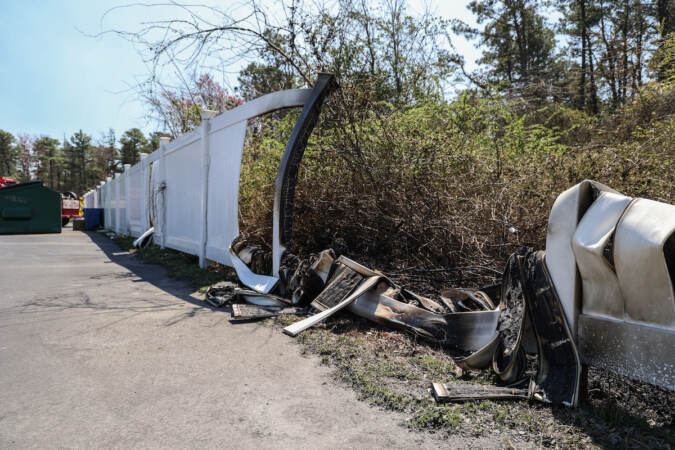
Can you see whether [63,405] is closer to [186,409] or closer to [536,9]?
[186,409]

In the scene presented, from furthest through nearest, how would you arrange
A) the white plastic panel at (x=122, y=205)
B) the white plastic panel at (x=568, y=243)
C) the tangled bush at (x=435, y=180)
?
1. the white plastic panel at (x=122, y=205)
2. the tangled bush at (x=435, y=180)
3. the white plastic panel at (x=568, y=243)

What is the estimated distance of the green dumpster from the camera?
1372cm

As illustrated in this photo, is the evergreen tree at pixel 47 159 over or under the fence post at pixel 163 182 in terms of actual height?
over

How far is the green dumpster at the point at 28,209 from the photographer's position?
13719 mm

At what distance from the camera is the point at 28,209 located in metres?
14.0

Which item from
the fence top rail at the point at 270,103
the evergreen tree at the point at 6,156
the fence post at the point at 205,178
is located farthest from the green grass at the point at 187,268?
the evergreen tree at the point at 6,156

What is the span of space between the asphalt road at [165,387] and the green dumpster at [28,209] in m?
12.9

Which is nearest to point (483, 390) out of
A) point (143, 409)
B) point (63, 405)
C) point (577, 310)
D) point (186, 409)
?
point (577, 310)

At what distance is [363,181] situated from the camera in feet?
15.4

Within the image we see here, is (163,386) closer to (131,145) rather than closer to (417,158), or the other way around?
(417,158)

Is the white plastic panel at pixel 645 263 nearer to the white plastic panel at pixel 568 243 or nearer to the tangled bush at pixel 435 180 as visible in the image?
the white plastic panel at pixel 568 243

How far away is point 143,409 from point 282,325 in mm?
1487

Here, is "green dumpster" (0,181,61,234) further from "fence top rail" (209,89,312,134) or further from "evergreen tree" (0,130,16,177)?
"evergreen tree" (0,130,16,177)

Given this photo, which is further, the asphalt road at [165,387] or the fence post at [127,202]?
the fence post at [127,202]
